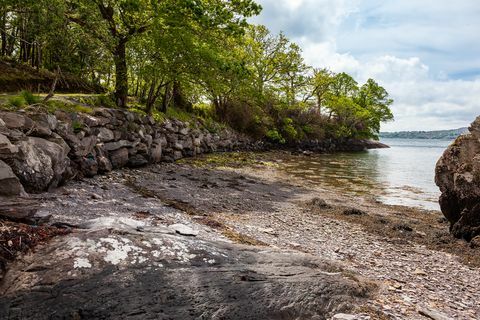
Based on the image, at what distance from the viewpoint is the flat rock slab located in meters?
3.96

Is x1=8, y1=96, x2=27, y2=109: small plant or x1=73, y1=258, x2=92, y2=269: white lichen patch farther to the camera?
x1=8, y1=96, x2=27, y2=109: small plant

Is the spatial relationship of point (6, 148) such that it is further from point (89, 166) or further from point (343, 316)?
point (343, 316)

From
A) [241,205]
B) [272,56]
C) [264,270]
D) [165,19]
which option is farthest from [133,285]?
[272,56]

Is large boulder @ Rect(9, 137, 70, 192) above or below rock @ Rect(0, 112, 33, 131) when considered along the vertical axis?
below

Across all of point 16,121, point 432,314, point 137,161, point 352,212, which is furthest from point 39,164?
point 352,212

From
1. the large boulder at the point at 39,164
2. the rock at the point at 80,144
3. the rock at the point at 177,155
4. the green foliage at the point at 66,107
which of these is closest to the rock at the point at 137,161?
the green foliage at the point at 66,107

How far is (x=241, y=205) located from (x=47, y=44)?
10.7 m

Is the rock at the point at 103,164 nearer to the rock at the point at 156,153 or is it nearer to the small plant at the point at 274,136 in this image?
the rock at the point at 156,153

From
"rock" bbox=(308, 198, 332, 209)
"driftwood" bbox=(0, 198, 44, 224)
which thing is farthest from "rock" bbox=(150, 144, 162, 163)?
"driftwood" bbox=(0, 198, 44, 224)

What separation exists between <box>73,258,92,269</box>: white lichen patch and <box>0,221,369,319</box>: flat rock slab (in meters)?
0.01

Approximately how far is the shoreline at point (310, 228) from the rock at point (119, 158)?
0.70m

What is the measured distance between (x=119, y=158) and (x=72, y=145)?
4.05 metres

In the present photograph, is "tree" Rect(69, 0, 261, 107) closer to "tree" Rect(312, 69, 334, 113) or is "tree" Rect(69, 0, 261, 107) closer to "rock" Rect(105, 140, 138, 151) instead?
"rock" Rect(105, 140, 138, 151)

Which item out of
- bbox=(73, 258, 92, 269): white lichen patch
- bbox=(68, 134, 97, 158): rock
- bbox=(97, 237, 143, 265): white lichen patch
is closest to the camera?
bbox=(73, 258, 92, 269): white lichen patch
